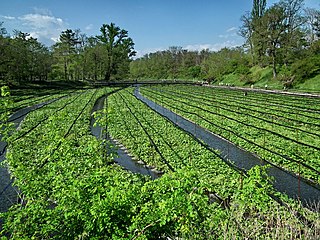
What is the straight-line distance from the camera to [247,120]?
1543cm

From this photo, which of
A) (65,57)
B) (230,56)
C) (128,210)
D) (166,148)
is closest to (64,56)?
(65,57)

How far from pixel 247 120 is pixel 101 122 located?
37.8ft

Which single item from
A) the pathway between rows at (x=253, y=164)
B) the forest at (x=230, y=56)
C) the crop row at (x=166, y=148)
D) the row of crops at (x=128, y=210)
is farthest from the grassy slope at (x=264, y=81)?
the row of crops at (x=128, y=210)

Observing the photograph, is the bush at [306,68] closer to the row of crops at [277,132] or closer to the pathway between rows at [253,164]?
the row of crops at [277,132]

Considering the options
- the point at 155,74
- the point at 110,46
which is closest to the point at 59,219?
the point at 110,46

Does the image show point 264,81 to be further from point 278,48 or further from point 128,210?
point 128,210

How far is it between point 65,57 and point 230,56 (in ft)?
110

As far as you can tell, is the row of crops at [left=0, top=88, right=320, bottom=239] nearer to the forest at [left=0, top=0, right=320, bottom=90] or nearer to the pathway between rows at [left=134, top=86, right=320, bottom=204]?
the pathway between rows at [left=134, top=86, right=320, bottom=204]

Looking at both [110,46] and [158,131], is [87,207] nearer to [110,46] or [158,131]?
[158,131]

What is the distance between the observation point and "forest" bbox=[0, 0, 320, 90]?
34.4m

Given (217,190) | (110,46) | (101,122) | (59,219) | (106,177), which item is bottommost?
(217,190)

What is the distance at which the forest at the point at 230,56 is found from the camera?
113ft

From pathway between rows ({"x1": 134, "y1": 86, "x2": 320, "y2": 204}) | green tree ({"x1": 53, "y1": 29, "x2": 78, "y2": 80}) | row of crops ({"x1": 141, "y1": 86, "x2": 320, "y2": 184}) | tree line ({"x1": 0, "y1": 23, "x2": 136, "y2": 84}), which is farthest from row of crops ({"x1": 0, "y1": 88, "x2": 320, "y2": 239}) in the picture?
green tree ({"x1": 53, "y1": 29, "x2": 78, "y2": 80})

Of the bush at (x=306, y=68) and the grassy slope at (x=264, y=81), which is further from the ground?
the bush at (x=306, y=68)
